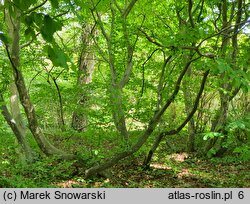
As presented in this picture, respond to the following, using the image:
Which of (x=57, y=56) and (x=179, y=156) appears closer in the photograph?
(x=57, y=56)

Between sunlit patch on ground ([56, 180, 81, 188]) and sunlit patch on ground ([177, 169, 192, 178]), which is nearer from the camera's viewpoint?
sunlit patch on ground ([56, 180, 81, 188])

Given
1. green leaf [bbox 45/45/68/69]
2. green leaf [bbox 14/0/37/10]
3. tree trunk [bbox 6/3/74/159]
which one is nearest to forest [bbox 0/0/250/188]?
tree trunk [bbox 6/3/74/159]

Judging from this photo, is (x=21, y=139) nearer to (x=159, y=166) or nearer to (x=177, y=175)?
(x=159, y=166)

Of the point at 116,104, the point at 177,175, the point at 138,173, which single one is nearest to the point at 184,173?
the point at 177,175

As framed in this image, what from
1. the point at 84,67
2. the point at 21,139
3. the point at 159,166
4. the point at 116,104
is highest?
the point at 84,67

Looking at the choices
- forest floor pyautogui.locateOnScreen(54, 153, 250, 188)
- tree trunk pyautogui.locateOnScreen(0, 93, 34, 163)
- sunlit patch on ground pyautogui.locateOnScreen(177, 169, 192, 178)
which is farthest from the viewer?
sunlit patch on ground pyautogui.locateOnScreen(177, 169, 192, 178)

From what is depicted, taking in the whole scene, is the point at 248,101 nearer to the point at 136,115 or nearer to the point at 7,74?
the point at 136,115

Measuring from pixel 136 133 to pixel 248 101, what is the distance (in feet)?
12.0

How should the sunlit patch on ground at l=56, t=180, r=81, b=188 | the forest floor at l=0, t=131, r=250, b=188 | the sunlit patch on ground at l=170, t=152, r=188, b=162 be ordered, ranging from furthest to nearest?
the sunlit patch on ground at l=170, t=152, r=188, b=162 → the forest floor at l=0, t=131, r=250, b=188 → the sunlit patch on ground at l=56, t=180, r=81, b=188

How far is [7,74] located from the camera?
5363 mm

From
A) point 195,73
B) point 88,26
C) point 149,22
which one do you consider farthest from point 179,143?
point 88,26

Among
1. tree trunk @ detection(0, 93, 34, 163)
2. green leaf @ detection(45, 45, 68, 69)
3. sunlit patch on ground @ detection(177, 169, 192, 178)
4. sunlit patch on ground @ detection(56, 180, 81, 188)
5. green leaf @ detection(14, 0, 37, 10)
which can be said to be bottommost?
sunlit patch on ground @ detection(177, 169, 192, 178)

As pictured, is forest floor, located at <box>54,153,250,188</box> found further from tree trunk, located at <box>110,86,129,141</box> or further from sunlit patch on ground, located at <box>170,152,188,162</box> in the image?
tree trunk, located at <box>110,86,129,141</box>

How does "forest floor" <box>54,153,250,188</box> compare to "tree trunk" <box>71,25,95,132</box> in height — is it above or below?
below
